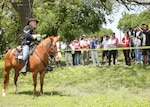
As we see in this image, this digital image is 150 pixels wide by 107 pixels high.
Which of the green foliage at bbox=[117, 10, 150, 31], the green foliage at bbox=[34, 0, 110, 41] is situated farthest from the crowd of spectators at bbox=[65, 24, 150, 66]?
the green foliage at bbox=[34, 0, 110, 41]

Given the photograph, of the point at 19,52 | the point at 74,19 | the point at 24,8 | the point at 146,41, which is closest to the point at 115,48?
the point at 146,41

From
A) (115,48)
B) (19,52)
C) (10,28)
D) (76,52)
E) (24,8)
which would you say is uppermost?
(10,28)

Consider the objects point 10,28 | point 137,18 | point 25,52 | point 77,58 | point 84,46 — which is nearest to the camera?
point 25,52

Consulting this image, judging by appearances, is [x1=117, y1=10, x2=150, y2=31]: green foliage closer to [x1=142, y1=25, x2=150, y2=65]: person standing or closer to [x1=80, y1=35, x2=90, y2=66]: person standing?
[x1=80, y1=35, x2=90, y2=66]: person standing

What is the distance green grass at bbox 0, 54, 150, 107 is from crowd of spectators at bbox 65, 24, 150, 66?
1290 mm

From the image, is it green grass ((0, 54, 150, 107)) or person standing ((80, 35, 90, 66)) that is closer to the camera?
green grass ((0, 54, 150, 107))

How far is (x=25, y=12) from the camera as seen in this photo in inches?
909

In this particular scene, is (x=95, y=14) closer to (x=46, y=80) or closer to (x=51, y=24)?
(x=51, y=24)

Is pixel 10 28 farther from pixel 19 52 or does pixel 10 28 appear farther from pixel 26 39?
pixel 26 39

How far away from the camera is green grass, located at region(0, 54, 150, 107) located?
9942 mm

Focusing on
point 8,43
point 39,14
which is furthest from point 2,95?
point 8,43

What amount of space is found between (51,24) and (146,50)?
29.5m

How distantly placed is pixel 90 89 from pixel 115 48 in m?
5.84

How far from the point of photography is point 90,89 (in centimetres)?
1378
